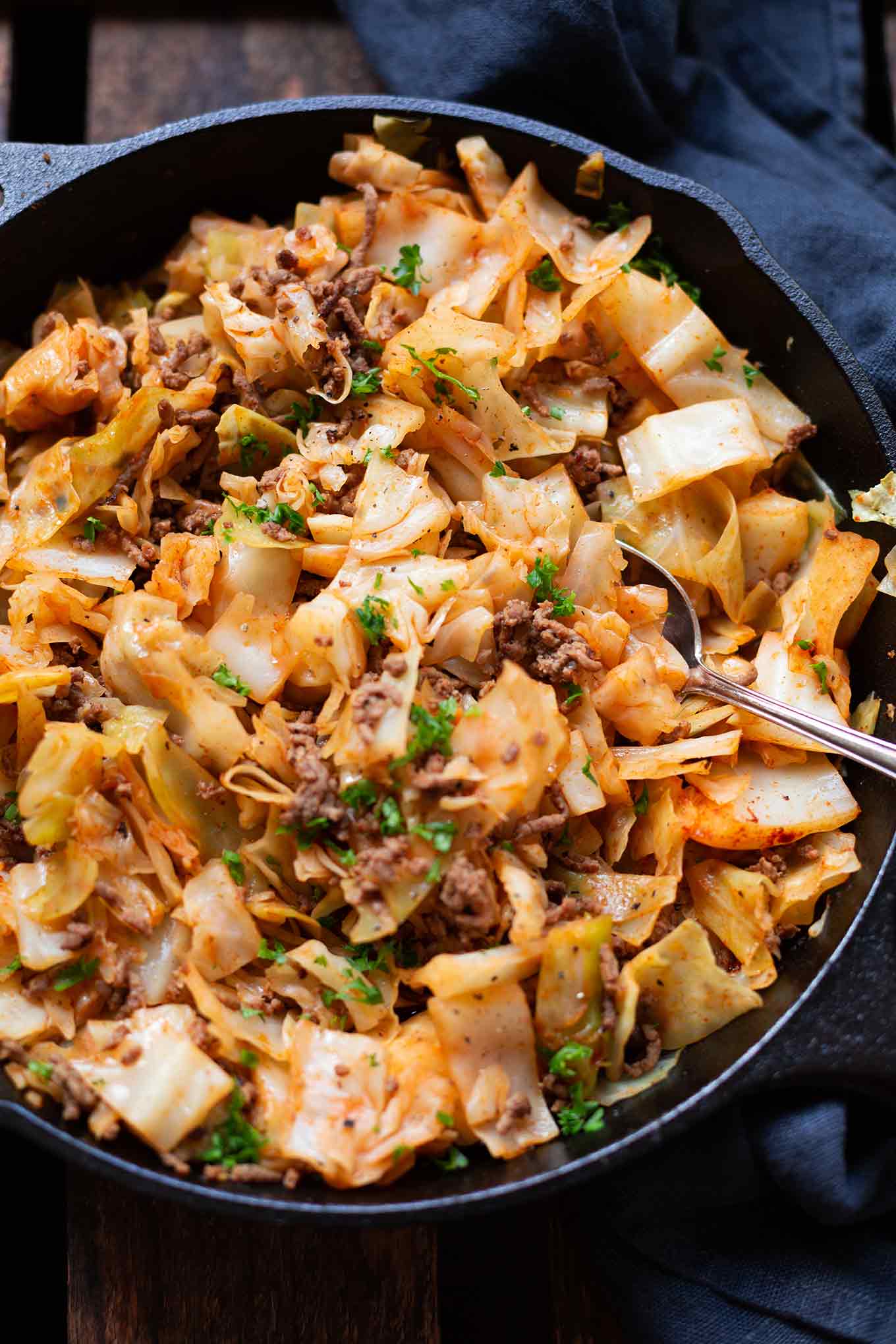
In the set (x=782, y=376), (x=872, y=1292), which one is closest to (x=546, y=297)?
(x=782, y=376)

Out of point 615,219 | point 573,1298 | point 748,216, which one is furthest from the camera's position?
point 748,216

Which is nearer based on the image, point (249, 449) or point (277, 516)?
point (277, 516)

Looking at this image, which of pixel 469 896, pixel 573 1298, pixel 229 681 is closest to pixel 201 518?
pixel 229 681

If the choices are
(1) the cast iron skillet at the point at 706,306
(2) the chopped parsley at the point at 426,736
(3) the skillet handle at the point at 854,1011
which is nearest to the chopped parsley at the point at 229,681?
(2) the chopped parsley at the point at 426,736

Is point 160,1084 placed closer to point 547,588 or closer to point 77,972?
point 77,972

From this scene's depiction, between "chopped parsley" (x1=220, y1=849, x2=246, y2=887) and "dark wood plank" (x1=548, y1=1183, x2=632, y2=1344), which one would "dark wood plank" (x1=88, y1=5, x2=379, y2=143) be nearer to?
"chopped parsley" (x1=220, y1=849, x2=246, y2=887)

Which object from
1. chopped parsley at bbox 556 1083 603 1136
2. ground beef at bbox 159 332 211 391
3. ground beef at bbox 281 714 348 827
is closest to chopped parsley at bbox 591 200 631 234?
ground beef at bbox 159 332 211 391
